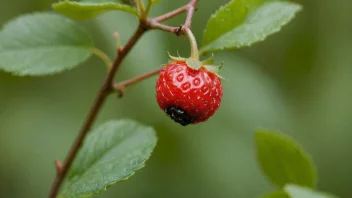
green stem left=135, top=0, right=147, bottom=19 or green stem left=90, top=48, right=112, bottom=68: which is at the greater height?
green stem left=135, top=0, right=147, bottom=19

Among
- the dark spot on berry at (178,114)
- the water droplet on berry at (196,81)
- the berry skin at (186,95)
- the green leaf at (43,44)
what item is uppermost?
the water droplet on berry at (196,81)

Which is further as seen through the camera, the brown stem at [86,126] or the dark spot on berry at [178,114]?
the brown stem at [86,126]

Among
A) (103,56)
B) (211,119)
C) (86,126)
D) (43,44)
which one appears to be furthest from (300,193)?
(211,119)

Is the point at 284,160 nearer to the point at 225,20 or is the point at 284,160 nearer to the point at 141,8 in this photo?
the point at 225,20

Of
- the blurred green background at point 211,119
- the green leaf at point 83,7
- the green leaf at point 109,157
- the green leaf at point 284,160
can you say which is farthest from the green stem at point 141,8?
the blurred green background at point 211,119

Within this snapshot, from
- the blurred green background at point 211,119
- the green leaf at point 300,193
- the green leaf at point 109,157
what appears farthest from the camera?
the blurred green background at point 211,119

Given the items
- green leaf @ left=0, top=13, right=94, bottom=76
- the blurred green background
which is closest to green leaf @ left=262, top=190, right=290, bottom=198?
green leaf @ left=0, top=13, right=94, bottom=76

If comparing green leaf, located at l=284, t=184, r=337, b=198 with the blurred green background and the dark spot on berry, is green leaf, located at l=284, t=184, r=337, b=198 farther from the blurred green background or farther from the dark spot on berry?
the blurred green background

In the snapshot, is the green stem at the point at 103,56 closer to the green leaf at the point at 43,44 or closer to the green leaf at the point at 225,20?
the green leaf at the point at 43,44
